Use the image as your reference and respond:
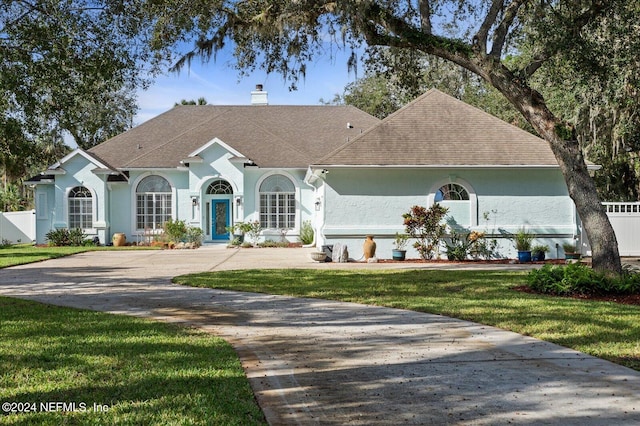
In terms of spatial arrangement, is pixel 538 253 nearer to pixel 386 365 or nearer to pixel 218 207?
pixel 218 207

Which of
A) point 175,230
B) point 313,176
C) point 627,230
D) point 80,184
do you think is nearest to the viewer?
point 627,230

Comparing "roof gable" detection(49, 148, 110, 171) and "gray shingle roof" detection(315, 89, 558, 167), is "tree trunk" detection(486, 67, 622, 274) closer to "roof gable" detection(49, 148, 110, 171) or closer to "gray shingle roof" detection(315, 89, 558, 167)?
"gray shingle roof" detection(315, 89, 558, 167)

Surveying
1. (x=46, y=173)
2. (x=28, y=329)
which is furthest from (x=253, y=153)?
(x=28, y=329)

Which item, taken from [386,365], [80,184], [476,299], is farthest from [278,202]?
[386,365]

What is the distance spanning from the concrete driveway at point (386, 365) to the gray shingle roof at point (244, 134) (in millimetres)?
16034

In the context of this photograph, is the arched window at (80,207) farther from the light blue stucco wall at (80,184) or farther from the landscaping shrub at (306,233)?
the landscaping shrub at (306,233)

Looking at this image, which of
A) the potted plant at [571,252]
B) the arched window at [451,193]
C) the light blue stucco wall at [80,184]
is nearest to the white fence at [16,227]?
the light blue stucco wall at [80,184]

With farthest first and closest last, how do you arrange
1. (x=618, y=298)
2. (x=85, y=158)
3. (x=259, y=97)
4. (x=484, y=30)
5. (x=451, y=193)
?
(x=259, y=97)
(x=85, y=158)
(x=451, y=193)
(x=484, y=30)
(x=618, y=298)

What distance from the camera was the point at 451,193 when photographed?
20266mm

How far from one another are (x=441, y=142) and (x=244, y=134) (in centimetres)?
1160

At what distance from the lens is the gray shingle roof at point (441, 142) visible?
64.7 feet

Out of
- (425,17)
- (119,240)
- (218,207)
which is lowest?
(119,240)

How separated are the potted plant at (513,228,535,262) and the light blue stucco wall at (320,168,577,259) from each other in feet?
0.72

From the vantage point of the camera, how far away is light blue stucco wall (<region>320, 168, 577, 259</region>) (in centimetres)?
1991
